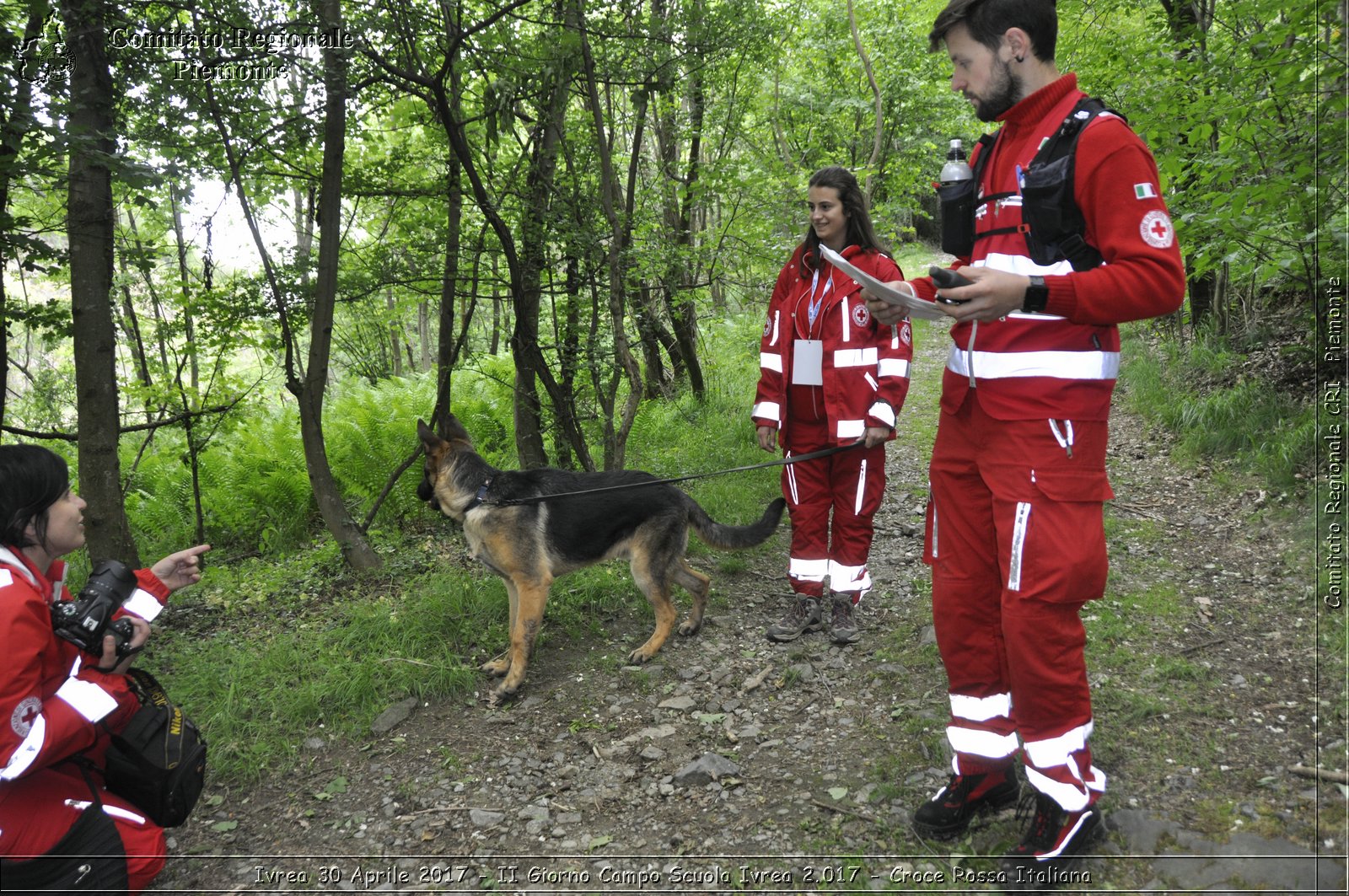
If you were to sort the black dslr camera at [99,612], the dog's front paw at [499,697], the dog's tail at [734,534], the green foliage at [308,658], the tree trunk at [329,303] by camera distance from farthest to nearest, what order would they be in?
1. the dog's tail at [734,534]
2. the tree trunk at [329,303]
3. the dog's front paw at [499,697]
4. the green foliage at [308,658]
5. the black dslr camera at [99,612]

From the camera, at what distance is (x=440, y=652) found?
14.9 feet

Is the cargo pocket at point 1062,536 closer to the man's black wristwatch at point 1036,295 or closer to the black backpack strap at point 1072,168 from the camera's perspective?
the man's black wristwatch at point 1036,295

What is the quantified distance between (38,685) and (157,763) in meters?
0.60

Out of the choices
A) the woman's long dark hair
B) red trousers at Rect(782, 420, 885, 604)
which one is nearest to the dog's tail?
red trousers at Rect(782, 420, 885, 604)

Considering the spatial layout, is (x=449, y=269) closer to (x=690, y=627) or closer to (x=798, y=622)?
(x=690, y=627)

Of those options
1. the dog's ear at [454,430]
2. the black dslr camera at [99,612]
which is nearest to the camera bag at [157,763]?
the black dslr camera at [99,612]

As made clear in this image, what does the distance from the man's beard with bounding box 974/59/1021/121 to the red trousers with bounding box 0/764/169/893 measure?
147 inches

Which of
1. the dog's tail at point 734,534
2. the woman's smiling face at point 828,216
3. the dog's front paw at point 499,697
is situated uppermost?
the woman's smiling face at point 828,216

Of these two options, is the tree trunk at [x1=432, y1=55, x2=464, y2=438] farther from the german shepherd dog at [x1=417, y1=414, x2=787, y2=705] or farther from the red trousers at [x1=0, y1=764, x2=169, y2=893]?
the red trousers at [x1=0, y1=764, x2=169, y2=893]

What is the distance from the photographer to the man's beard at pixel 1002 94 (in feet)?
8.11

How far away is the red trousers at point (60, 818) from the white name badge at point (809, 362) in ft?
12.0

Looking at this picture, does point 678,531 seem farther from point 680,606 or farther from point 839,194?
point 839,194

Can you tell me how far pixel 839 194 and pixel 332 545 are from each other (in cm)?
506

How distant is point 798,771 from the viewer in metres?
3.47
